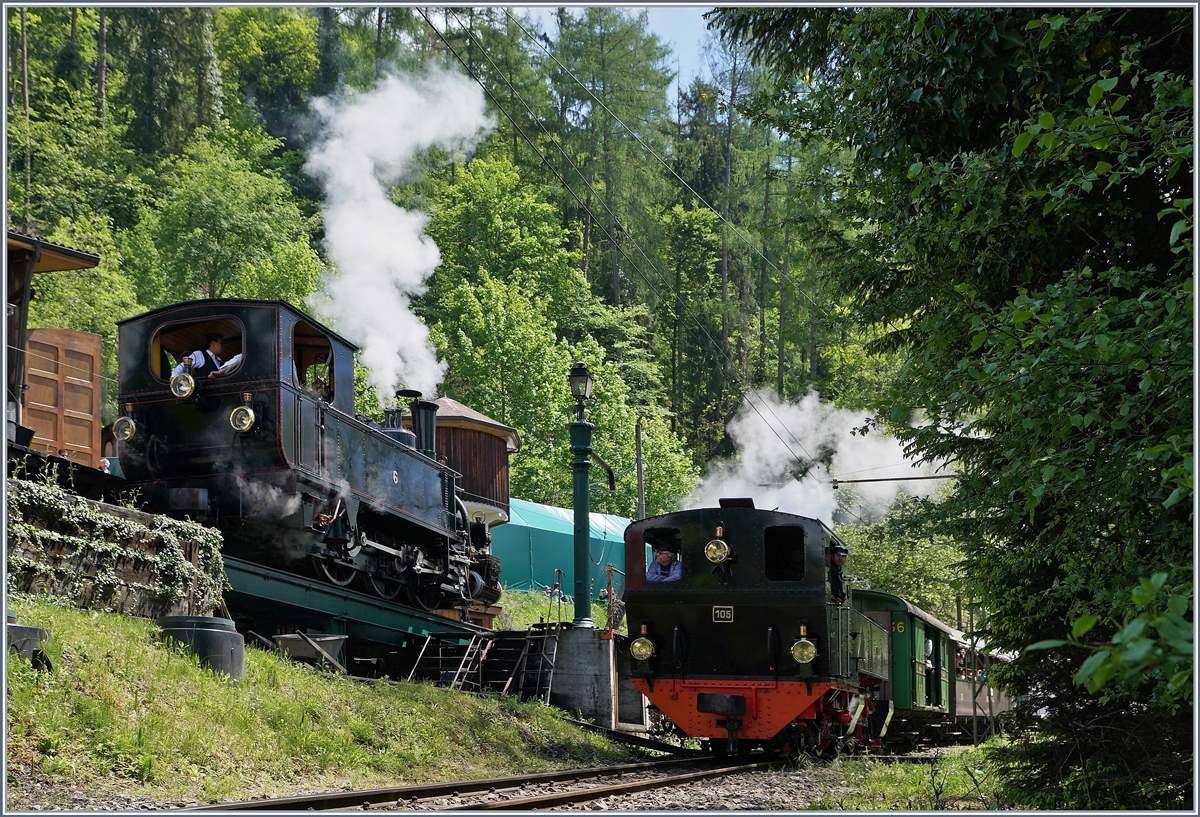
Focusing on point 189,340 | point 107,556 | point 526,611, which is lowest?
point 526,611

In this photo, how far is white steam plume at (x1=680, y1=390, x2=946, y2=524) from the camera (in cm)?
4134

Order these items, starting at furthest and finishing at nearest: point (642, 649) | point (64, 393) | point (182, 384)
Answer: point (64, 393) < point (182, 384) < point (642, 649)

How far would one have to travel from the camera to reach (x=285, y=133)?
47.7 meters

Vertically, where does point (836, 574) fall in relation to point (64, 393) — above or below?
below

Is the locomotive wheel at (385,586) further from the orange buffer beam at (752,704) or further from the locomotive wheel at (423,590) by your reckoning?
the orange buffer beam at (752,704)

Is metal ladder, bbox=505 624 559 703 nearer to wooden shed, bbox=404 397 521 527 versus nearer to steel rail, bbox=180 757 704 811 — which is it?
steel rail, bbox=180 757 704 811

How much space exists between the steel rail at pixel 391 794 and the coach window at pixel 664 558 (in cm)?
253

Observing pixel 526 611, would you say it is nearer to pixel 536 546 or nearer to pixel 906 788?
pixel 536 546

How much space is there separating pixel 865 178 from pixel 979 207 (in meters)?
2.38

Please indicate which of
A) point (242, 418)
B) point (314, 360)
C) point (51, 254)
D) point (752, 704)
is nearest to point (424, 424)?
point (314, 360)

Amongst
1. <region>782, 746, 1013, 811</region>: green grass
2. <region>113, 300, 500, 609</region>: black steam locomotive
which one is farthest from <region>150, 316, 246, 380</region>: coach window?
<region>782, 746, 1013, 811</region>: green grass

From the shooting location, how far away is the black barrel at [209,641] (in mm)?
9320

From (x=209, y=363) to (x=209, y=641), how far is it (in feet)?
14.6

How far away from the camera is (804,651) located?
441 inches
